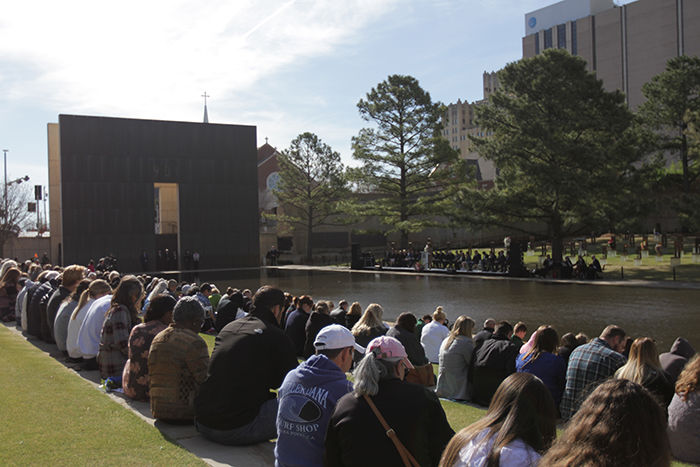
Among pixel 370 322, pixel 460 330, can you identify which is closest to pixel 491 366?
pixel 460 330

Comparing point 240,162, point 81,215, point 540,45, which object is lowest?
point 81,215

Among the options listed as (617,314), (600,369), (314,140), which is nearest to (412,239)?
(314,140)

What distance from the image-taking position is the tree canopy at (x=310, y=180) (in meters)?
49.5

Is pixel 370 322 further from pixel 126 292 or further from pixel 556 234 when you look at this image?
pixel 556 234

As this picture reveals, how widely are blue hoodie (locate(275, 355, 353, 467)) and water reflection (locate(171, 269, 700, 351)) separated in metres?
10.0

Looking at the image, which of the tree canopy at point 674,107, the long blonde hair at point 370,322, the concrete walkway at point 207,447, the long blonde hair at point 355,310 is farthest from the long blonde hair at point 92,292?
the tree canopy at point 674,107

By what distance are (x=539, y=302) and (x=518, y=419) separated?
17.8 metres

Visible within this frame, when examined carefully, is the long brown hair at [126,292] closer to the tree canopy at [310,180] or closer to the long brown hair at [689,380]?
the long brown hair at [689,380]

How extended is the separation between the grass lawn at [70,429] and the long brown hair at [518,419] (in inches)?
110

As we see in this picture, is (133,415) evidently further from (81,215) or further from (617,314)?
(81,215)

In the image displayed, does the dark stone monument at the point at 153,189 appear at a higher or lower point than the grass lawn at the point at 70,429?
higher

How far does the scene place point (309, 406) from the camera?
4.02 meters

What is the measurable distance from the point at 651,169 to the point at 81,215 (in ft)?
119

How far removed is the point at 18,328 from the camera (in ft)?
41.7
